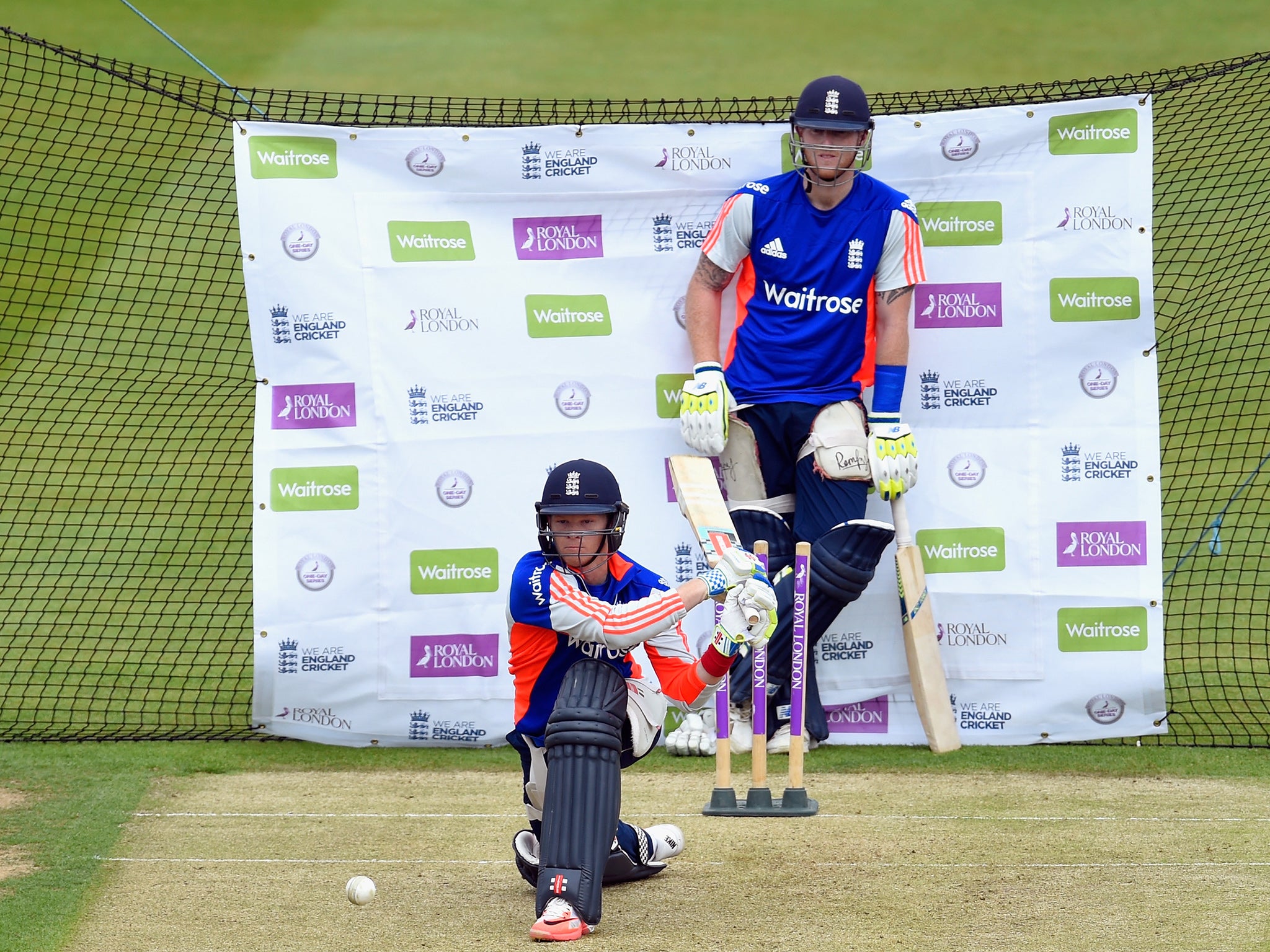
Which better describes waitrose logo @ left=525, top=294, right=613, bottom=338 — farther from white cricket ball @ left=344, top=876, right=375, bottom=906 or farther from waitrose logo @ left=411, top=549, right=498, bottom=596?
white cricket ball @ left=344, top=876, right=375, bottom=906

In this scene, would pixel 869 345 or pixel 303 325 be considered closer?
pixel 869 345

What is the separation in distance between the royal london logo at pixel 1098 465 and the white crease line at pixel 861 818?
1.72 meters

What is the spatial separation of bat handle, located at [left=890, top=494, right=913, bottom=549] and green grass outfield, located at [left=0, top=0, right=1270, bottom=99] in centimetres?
1081

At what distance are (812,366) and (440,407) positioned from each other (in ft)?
5.44

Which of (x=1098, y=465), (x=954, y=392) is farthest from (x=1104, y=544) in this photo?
(x=954, y=392)


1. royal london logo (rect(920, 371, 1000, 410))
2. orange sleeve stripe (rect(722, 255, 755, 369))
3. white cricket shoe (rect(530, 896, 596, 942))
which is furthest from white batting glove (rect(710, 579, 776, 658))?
royal london logo (rect(920, 371, 1000, 410))

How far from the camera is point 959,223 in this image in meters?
6.42

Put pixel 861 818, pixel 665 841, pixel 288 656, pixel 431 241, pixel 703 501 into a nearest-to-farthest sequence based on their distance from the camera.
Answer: pixel 665 841 < pixel 861 818 < pixel 703 501 < pixel 288 656 < pixel 431 241

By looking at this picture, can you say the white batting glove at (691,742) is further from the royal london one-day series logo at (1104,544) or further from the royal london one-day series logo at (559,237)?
the royal london one-day series logo at (559,237)

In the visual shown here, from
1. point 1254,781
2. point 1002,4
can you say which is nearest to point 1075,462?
point 1254,781

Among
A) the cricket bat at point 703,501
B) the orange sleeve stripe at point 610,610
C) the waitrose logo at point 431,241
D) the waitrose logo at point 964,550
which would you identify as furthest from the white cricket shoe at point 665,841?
the waitrose logo at point 431,241

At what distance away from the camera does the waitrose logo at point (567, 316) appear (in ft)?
21.2

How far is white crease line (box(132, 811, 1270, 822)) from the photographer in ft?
17.0

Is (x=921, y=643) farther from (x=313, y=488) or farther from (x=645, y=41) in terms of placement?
(x=645, y=41)
